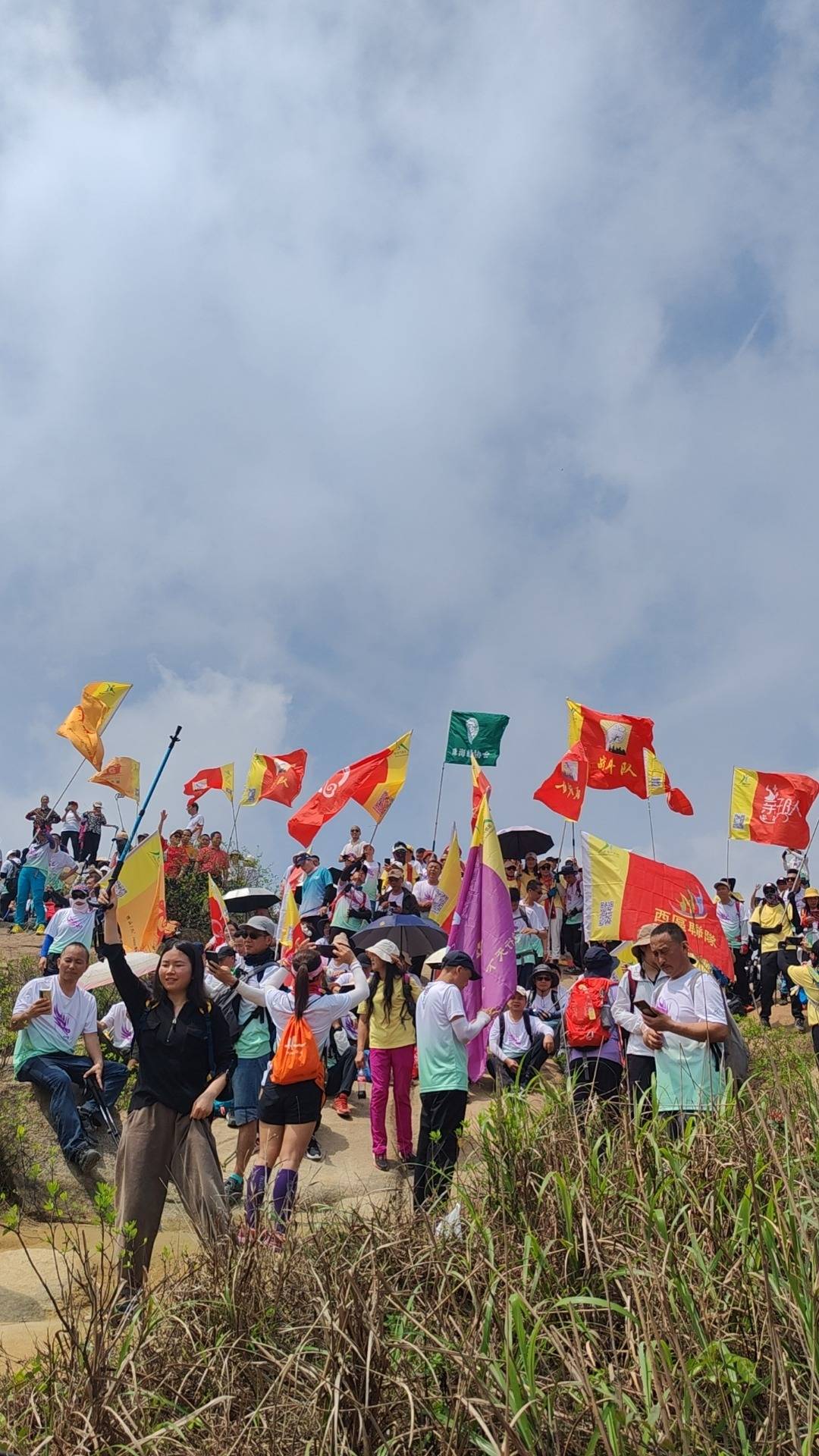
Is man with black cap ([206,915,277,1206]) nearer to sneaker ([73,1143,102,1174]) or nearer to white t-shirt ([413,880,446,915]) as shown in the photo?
sneaker ([73,1143,102,1174])

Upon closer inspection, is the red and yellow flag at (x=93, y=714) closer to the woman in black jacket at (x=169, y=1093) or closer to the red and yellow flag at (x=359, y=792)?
the red and yellow flag at (x=359, y=792)

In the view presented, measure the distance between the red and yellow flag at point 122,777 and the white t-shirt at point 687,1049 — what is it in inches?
527

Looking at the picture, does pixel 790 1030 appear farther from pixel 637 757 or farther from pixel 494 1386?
pixel 494 1386

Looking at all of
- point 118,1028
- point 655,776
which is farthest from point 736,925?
point 118,1028

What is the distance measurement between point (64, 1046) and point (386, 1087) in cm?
267

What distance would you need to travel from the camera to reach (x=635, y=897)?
927cm

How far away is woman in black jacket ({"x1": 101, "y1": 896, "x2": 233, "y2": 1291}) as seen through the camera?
462 centimetres

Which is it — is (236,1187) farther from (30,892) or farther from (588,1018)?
(30,892)

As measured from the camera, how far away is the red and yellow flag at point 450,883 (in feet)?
43.5

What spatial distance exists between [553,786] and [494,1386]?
12.8 meters

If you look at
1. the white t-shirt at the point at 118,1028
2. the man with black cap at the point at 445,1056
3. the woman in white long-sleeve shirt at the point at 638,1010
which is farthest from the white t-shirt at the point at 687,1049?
the white t-shirt at the point at 118,1028

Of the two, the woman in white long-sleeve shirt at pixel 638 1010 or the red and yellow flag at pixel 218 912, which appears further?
the red and yellow flag at pixel 218 912

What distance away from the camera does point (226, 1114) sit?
372 inches

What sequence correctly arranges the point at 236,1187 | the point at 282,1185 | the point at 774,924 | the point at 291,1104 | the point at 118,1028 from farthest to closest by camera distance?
the point at 774,924 → the point at 118,1028 → the point at 236,1187 → the point at 291,1104 → the point at 282,1185
